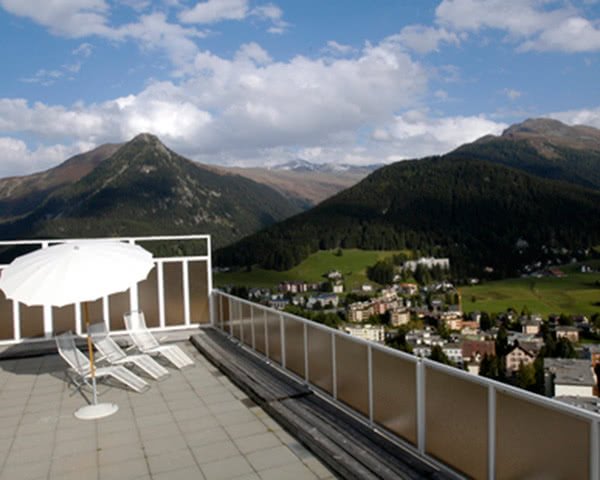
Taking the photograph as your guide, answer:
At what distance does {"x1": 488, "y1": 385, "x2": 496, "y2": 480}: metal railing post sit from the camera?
337 cm

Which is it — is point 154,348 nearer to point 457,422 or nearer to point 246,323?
point 246,323

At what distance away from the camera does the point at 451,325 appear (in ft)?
230

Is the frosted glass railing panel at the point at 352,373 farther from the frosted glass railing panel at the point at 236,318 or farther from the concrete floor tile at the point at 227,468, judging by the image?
the frosted glass railing panel at the point at 236,318

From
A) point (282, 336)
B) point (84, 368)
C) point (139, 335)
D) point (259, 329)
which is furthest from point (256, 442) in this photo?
point (139, 335)

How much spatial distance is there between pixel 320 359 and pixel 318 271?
3768 inches

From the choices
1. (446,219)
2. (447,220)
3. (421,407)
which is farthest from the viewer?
(446,219)

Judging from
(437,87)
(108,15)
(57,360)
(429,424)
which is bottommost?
(57,360)

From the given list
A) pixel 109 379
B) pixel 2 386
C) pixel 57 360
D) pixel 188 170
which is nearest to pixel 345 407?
pixel 109 379

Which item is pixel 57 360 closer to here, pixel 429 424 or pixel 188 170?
pixel 429 424

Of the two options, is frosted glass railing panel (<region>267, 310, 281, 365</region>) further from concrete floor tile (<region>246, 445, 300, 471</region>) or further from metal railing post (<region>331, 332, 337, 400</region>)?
concrete floor tile (<region>246, 445, 300, 471</region>)

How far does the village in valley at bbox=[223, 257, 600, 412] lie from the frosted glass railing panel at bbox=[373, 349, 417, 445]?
2180cm

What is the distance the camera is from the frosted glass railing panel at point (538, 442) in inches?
110

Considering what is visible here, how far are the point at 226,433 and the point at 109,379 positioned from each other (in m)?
2.96

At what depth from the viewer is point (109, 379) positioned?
7.49 metres
